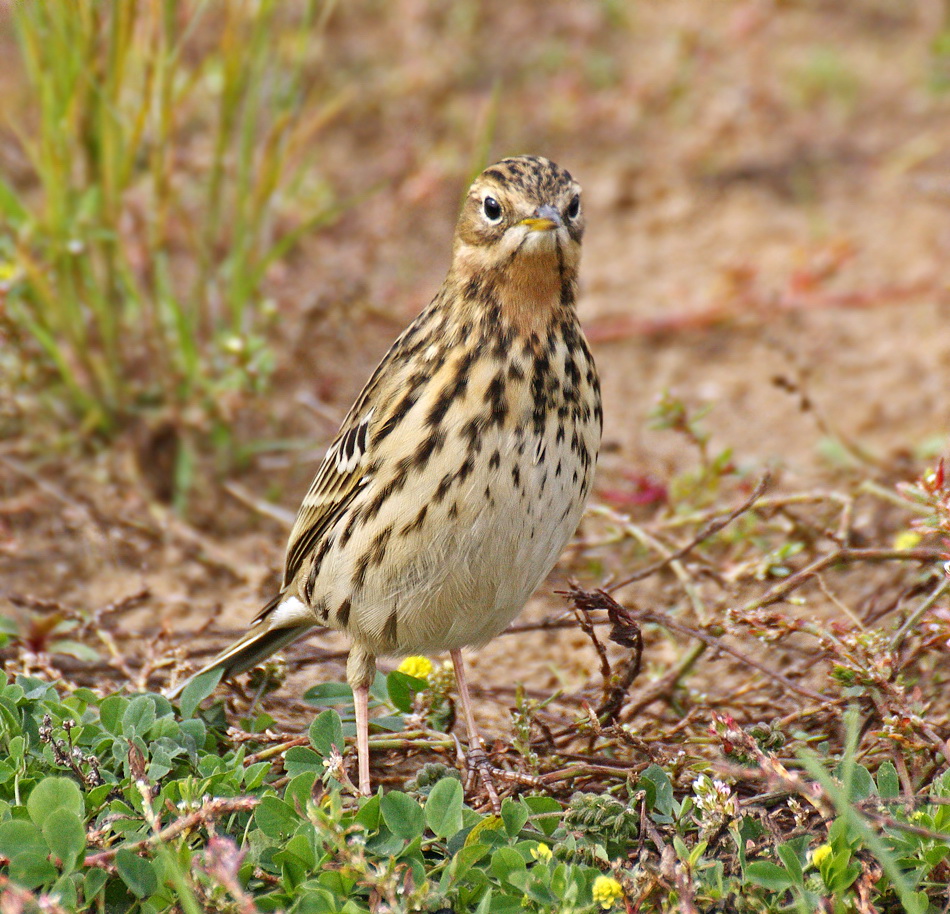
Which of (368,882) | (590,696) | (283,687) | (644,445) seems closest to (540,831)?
(368,882)

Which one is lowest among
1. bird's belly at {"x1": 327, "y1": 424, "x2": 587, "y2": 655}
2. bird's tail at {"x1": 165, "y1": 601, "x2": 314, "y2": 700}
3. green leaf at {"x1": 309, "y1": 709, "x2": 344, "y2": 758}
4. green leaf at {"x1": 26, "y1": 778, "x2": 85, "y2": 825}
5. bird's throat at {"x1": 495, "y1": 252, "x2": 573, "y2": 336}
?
bird's tail at {"x1": 165, "y1": 601, "x2": 314, "y2": 700}

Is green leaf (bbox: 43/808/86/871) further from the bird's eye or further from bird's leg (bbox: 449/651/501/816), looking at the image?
the bird's eye

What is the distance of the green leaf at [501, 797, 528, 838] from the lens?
335cm

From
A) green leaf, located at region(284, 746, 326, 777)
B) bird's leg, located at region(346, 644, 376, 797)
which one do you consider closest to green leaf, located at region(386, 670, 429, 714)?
bird's leg, located at region(346, 644, 376, 797)

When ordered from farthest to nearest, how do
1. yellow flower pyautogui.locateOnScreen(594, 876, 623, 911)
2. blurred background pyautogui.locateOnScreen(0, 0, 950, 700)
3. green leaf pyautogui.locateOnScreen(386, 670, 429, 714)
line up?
blurred background pyautogui.locateOnScreen(0, 0, 950, 700) → green leaf pyautogui.locateOnScreen(386, 670, 429, 714) → yellow flower pyautogui.locateOnScreen(594, 876, 623, 911)

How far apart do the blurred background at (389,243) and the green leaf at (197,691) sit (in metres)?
0.83

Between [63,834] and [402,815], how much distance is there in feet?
2.67

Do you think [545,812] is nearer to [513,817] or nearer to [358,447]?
[513,817]

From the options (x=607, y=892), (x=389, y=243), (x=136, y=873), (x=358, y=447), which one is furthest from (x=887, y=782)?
(x=389, y=243)

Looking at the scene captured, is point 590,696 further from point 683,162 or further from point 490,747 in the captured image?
point 683,162

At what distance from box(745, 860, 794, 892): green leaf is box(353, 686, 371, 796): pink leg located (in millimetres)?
1158

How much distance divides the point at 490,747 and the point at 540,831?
2.15ft

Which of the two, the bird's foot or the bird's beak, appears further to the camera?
the bird's beak

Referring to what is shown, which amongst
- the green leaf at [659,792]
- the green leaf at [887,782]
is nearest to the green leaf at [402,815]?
the green leaf at [659,792]
